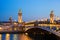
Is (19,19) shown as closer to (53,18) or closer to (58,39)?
(53,18)

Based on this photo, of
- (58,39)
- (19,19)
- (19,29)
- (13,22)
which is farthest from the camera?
(13,22)

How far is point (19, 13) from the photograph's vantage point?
65.1m

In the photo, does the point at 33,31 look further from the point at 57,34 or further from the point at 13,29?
the point at 57,34

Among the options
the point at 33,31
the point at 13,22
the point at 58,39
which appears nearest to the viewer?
the point at 58,39

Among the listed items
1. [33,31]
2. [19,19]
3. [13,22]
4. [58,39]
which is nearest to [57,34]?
[58,39]

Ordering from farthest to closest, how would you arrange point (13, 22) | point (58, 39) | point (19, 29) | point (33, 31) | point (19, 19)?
point (13, 22), point (19, 19), point (19, 29), point (33, 31), point (58, 39)

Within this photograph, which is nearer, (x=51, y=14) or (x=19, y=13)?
(x=51, y=14)

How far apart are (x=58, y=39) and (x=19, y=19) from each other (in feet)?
110

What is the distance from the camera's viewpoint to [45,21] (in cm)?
6050

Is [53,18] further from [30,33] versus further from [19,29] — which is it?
[30,33]

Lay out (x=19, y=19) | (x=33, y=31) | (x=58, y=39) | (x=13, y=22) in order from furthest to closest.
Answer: (x=13, y=22) < (x=19, y=19) < (x=33, y=31) < (x=58, y=39)

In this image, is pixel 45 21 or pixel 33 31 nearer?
pixel 33 31

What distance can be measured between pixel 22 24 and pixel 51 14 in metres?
6.54

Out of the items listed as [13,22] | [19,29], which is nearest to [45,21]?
[19,29]
